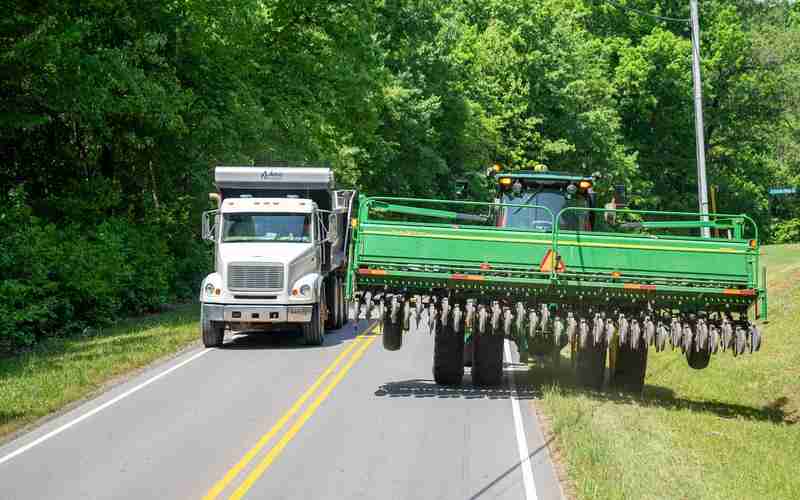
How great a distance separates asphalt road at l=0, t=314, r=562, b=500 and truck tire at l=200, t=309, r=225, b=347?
9.48 feet

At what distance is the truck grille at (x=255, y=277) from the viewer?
21.1 m

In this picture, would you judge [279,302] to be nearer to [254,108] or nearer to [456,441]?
[456,441]

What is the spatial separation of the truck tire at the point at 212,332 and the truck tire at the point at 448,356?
6894 millimetres

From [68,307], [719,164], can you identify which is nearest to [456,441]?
[68,307]

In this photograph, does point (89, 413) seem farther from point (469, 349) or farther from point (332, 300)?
point (332, 300)

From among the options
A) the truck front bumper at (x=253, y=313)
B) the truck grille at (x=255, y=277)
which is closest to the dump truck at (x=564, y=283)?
the truck front bumper at (x=253, y=313)

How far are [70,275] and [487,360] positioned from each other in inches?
485

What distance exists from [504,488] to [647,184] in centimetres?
5531

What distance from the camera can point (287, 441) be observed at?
39.5 feet

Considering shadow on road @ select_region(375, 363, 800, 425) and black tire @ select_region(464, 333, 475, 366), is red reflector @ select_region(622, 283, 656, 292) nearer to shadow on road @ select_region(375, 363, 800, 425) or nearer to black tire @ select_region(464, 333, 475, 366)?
shadow on road @ select_region(375, 363, 800, 425)

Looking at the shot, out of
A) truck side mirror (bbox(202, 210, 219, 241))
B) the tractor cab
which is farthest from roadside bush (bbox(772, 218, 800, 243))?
the tractor cab

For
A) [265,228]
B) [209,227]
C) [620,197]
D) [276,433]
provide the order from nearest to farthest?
[276,433] < [620,197] < [209,227] < [265,228]

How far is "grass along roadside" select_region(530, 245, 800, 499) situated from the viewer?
10.2m

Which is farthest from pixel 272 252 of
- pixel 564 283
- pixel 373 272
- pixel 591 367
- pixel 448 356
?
pixel 564 283
